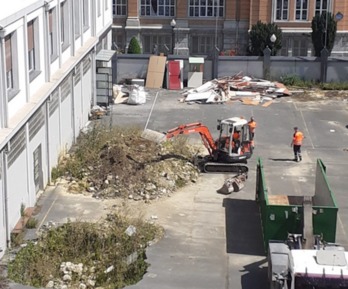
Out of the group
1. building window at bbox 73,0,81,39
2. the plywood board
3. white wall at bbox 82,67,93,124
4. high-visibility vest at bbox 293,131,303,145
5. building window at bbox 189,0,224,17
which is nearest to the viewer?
high-visibility vest at bbox 293,131,303,145

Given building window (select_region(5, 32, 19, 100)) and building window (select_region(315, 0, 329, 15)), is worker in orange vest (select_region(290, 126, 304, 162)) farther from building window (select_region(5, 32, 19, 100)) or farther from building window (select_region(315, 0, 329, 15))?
building window (select_region(315, 0, 329, 15))

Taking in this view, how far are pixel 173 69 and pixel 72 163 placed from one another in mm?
15062

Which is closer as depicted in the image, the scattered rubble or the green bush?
the scattered rubble

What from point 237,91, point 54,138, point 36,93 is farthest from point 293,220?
point 237,91

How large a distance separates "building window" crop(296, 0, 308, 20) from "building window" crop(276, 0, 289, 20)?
2.13ft

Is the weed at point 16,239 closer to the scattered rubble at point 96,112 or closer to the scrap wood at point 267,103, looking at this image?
the scattered rubble at point 96,112

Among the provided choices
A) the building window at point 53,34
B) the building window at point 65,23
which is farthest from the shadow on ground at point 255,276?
the building window at point 65,23

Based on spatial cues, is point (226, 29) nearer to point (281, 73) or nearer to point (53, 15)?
point (281, 73)

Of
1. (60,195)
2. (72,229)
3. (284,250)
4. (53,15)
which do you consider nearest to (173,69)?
(53,15)

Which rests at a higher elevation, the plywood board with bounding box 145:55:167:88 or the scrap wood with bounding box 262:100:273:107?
the plywood board with bounding box 145:55:167:88

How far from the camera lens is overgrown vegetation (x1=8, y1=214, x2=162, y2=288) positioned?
18.6 m

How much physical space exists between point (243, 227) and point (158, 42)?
92.8 ft

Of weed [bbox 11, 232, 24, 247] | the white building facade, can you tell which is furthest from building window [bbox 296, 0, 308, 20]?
weed [bbox 11, 232, 24, 247]

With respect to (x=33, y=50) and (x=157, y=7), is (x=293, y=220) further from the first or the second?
(x=157, y=7)
